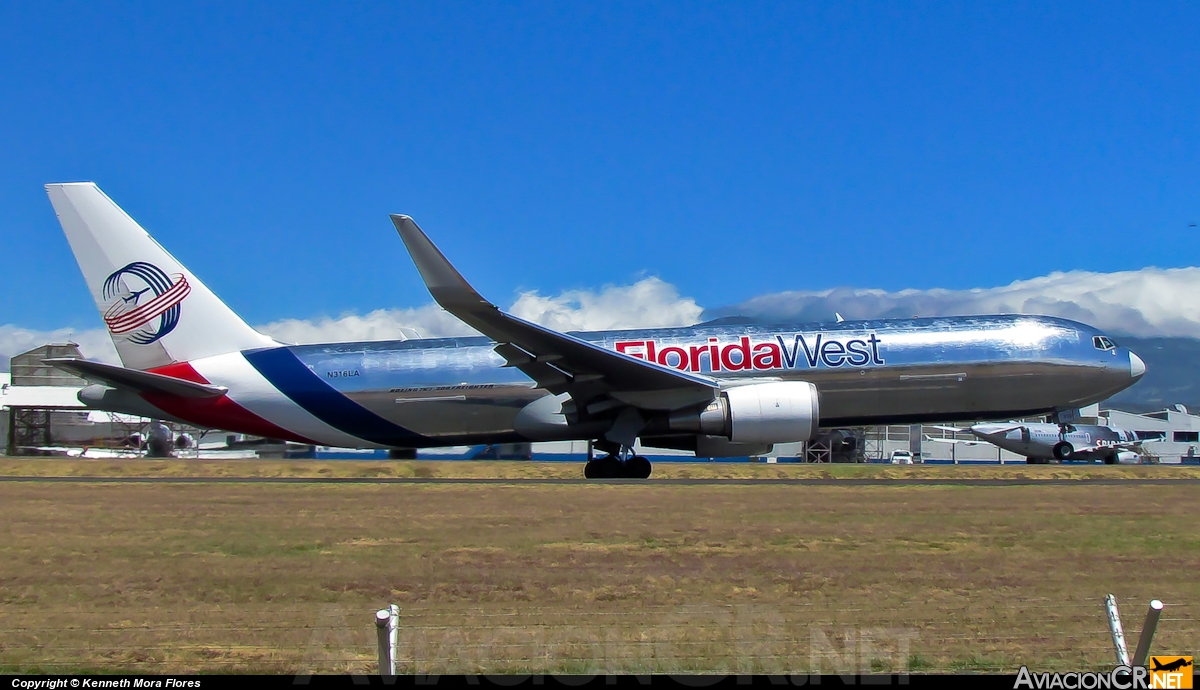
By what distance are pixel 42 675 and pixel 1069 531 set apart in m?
12.4

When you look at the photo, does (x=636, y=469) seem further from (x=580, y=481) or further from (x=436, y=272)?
(x=436, y=272)

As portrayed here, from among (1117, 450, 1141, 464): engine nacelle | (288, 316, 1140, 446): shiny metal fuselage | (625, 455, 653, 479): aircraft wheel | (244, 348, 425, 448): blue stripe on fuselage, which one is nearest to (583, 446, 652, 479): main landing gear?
(625, 455, 653, 479): aircraft wheel

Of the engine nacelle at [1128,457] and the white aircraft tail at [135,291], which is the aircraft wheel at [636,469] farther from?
the engine nacelle at [1128,457]

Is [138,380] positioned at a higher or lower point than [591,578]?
higher

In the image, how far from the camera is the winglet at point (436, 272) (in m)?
16.9

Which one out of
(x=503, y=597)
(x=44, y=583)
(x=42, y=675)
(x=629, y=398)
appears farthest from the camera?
(x=629, y=398)

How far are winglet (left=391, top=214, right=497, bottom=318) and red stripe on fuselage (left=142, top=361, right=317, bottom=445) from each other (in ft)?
21.6

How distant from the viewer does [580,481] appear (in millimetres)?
22047

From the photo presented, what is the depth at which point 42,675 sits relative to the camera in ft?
23.8

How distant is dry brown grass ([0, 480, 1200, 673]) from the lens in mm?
7523

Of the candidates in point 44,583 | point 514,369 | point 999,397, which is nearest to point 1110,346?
point 999,397

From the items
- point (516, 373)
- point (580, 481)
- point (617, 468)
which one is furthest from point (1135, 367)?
point (516, 373)

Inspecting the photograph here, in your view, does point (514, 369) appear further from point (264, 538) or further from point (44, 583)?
point (44, 583)

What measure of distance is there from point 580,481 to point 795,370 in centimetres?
523
